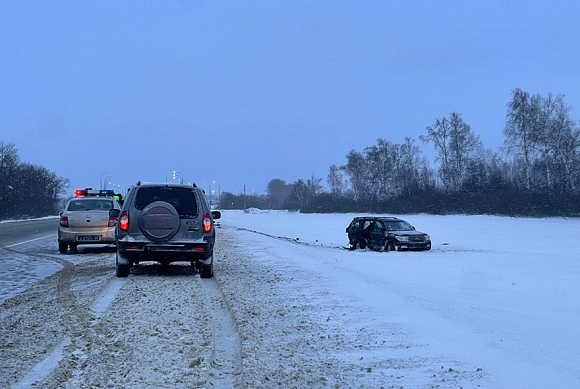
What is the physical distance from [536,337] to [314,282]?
4.90 m

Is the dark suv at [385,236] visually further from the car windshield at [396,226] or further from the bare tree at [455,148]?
the bare tree at [455,148]

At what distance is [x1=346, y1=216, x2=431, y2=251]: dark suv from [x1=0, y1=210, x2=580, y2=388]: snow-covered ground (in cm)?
820

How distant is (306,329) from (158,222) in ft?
16.4

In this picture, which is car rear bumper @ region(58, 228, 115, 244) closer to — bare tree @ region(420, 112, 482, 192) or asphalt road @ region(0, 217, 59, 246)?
asphalt road @ region(0, 217, 59, 246)

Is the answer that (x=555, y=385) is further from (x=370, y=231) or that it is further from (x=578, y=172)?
(x=578, y=172)

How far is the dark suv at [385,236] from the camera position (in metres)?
20.3

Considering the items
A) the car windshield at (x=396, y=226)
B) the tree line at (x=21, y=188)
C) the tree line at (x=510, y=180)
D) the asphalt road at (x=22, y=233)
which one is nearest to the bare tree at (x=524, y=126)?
the tree line at (x=510, y=180)

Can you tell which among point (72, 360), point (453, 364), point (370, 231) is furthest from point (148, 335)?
point (370, 231)

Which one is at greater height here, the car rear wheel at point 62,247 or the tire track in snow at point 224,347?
the car rear wheel at point 62,247

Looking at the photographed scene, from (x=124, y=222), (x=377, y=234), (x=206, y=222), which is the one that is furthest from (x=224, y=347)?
(x=377, y=234)

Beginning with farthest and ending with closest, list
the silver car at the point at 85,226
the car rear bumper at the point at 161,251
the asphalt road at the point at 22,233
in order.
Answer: the asphalt road at the point at 22,233 → the silver car at the point at 85,226 → the car rear bumper at the point at 161,251

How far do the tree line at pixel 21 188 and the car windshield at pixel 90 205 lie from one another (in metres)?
61.8

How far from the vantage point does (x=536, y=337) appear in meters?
5.88

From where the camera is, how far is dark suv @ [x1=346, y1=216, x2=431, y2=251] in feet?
66.7
